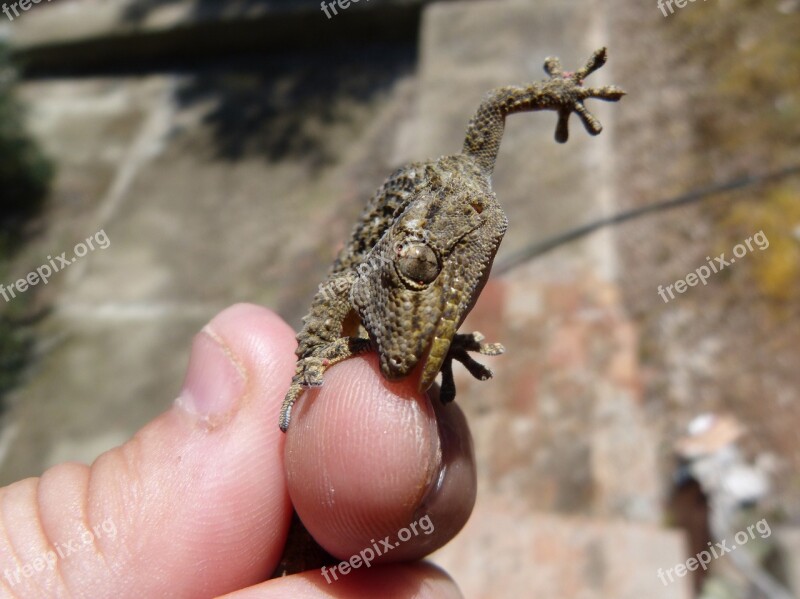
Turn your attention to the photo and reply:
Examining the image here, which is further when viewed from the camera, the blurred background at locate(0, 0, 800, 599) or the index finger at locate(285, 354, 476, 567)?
the blurred background at locate(0, 0, 800, 599)

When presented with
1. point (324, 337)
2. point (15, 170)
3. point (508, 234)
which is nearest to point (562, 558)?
point (324, 337)

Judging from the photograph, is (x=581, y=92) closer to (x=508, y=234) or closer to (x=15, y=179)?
(x=508, y=234)

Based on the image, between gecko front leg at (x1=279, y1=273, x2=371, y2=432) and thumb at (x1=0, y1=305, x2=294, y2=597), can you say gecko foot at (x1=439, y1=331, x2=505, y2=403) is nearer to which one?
gecko front leg at (x1=279, y1=273, x2=371, y2=432)

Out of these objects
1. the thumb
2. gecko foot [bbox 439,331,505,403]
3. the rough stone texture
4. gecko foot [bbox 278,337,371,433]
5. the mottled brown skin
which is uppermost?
the mottled brown skin

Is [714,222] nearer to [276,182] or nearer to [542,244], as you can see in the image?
[542,244]

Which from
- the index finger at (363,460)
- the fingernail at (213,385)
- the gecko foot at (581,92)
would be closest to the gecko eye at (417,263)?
the index finger at (363,460)

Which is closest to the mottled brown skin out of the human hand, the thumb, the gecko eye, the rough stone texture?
the gecko eye

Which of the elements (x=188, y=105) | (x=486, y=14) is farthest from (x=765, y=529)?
(x=188, y=105)
